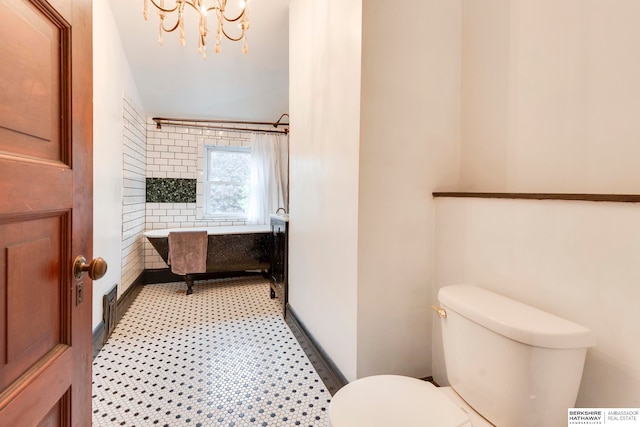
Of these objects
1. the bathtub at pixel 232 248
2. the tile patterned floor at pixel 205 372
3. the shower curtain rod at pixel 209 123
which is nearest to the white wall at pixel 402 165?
the tile patterned floor at pixel 205 372

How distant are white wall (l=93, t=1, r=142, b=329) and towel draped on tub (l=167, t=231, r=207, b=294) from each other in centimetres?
54

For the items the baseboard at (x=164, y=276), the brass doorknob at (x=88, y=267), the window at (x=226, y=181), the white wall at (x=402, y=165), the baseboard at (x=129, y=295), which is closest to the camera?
the brass doorknob at (x=88, y=267)

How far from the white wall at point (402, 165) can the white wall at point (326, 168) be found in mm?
62

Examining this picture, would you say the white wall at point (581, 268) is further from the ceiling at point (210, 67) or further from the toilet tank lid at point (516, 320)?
the ceiling at point (210, 67)

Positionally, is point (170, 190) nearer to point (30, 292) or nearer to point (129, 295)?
point (129, 295)

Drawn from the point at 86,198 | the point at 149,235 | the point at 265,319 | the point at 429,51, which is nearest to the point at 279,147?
the point at 149,235

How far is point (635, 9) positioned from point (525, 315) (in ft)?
3.48

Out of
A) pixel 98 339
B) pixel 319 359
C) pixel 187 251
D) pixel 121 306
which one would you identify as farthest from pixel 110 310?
pixel 319 359

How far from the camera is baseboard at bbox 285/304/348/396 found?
1579 mm

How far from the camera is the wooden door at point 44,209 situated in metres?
0.56

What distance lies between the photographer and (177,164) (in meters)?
3.85

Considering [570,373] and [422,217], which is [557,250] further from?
[422,217]

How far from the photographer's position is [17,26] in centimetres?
58

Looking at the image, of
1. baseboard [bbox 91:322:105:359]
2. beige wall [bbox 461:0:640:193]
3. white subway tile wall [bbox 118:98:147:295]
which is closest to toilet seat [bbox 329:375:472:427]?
beige wall [bbox 461:0:640:193]
